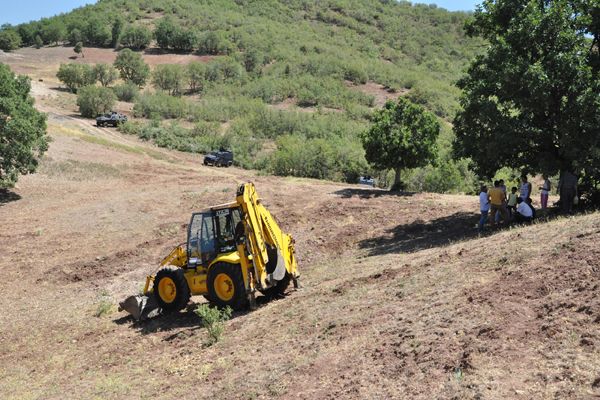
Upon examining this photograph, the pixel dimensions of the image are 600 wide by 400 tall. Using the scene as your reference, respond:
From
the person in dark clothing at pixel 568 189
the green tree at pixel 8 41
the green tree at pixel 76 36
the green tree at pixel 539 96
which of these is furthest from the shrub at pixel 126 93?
the person in dark clothing at pixel 568 189

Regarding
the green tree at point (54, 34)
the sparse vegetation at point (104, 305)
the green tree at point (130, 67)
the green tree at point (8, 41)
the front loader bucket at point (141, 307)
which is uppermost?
the green tree at point (54, 34)

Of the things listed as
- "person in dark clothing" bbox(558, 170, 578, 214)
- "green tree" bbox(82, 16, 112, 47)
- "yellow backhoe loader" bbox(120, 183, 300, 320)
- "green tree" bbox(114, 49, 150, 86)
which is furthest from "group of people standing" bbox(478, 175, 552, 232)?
"green tree" bbox(82, 16, 112, 47)

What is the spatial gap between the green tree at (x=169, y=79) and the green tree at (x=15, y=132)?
56.7 meters

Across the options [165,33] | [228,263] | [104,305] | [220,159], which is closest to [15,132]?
[104,305]

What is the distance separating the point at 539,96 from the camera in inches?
678

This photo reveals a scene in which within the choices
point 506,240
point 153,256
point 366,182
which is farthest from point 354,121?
point 506,240

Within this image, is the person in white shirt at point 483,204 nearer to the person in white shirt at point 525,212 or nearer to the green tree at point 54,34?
the person in white shirt at point 525,212

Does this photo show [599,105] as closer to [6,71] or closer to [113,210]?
[113,210]

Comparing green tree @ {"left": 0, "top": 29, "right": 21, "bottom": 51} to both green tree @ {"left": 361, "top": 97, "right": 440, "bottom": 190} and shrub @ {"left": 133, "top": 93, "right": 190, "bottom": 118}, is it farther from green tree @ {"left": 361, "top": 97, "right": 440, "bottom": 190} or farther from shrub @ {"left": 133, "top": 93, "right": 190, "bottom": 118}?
green tree @ {"left": 361, "top": 97, "right": 440, "bottom": 190}

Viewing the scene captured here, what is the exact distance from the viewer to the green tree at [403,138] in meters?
29.4

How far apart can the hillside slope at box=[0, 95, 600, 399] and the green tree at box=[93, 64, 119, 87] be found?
66.5m

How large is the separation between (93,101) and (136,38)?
58.4 m

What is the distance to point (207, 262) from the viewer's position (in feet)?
45.0

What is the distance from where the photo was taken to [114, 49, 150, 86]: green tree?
87688mm
